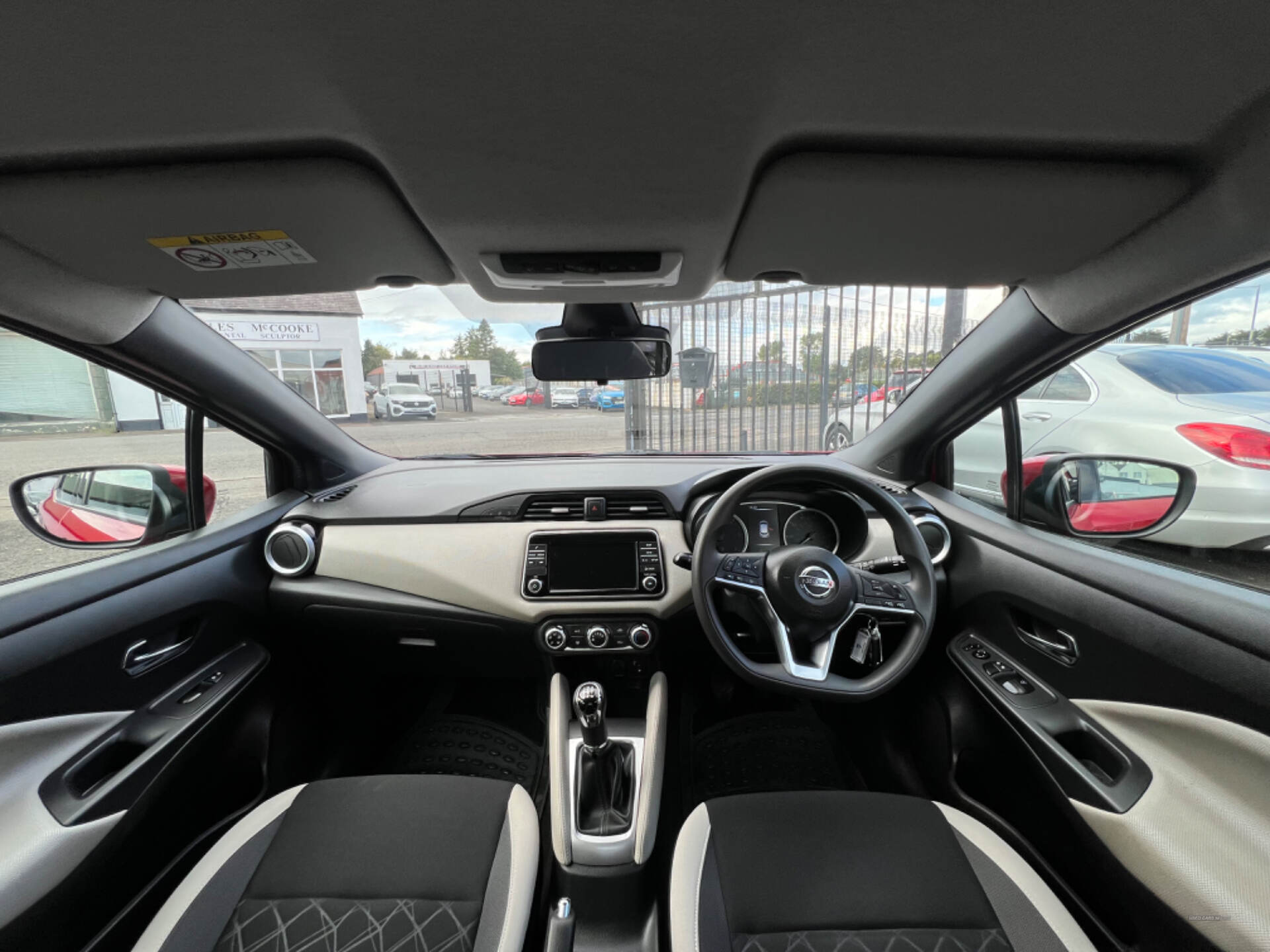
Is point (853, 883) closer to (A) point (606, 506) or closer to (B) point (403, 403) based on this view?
(A) point (606, 506)

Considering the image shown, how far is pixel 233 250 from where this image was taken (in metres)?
1.51

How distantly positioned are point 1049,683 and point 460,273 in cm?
210

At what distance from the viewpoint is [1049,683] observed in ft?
5.52

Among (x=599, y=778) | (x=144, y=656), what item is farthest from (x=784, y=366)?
(x=144, y=656)

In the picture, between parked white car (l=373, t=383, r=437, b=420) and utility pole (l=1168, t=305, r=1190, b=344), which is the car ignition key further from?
parked white car (l=373, t=383, r=437, b=420)

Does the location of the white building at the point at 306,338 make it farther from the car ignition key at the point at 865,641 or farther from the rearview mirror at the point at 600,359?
the car ignition key at the point at 865,641

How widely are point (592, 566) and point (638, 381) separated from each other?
78cm

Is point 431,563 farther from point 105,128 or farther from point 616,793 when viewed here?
point 105,128

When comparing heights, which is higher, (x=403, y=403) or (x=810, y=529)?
(x=403, y=403)

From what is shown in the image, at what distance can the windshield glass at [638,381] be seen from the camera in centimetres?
206

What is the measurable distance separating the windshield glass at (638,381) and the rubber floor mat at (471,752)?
1.24 m

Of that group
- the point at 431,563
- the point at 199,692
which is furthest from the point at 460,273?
the point at 199,692

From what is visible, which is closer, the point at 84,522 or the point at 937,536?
the point at 84,522

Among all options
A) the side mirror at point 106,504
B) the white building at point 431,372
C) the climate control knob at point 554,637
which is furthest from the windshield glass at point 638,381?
the climate control knob at point 554,637
